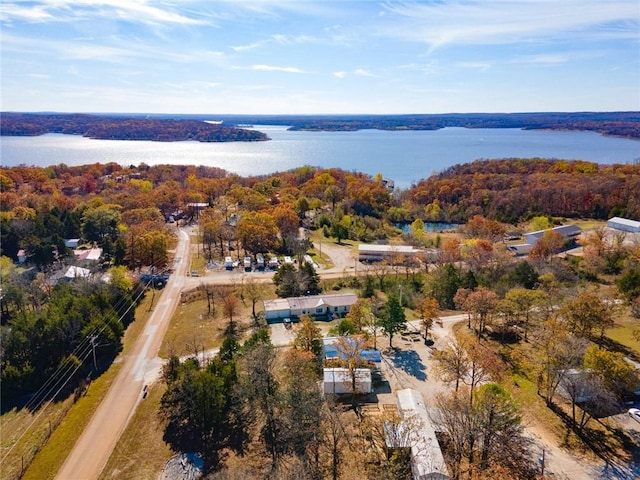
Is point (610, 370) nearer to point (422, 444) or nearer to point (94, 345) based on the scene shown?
point (422, 444)

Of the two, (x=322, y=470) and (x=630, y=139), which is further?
(x=630, y=139)

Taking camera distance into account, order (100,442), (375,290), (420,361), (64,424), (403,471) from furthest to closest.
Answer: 1. (375,290)
2. (420,361)
3. (64,424)
4. (100,442)
5. (403,471)

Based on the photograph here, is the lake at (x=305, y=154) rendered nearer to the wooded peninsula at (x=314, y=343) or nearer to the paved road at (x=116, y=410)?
the wooded peninsula at (x=314, y=343)

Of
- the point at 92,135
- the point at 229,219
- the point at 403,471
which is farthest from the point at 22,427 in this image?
the point at 92,135

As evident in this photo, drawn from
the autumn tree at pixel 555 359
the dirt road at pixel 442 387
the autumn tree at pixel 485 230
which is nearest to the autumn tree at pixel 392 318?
the dirt road at pixel 442 387

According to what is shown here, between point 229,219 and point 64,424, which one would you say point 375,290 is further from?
point 229,219

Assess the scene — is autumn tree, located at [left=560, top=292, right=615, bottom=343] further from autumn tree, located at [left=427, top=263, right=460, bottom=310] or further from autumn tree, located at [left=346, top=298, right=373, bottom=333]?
autumn tree, located at [left=346, top=298, right=373, bottom=333]

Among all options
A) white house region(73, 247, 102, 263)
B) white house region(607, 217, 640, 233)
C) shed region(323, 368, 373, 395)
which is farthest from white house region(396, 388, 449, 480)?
white house region(607, 217, 640, 233)
